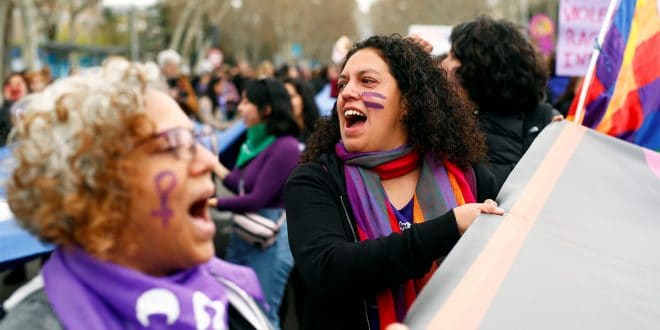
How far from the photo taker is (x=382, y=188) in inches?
94.4

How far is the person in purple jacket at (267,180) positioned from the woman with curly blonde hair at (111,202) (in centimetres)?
307

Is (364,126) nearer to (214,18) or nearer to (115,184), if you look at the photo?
(115,184)

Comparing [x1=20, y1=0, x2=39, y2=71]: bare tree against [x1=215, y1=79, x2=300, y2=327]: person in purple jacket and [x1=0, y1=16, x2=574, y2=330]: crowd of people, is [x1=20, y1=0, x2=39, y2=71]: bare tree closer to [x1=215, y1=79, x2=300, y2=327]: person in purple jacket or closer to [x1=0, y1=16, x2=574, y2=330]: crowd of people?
[x1=215, y1=79, x2=300, y2=327]: person in purple jacket

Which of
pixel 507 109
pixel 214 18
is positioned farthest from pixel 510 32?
pixel 214 18

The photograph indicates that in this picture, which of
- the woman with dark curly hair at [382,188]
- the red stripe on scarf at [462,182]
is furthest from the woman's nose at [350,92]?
the red stripe on scarf at [462,182]

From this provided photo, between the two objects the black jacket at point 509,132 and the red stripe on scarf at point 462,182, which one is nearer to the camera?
the red stripe on scarf at point 462,182

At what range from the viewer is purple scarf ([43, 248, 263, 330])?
4.79 ft

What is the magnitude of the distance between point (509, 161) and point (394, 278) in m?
1.27

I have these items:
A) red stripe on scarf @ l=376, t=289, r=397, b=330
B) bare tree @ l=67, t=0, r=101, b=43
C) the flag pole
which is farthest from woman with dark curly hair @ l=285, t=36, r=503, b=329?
bare tree @ l=67, t=0, r=101, b=43

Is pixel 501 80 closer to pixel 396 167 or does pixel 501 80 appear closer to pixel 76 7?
pixel 396 167

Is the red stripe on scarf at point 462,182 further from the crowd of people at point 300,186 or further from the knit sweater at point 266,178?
the knit sweater at point 266,178

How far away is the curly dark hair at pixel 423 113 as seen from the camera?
2.54 meters

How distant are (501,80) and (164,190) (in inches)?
84.1

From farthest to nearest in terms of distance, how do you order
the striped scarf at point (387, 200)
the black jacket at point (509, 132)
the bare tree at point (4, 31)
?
the bare tree at point (4, 31), the black jacket at point (509, 132), the striped scarf at point (387, 200)
